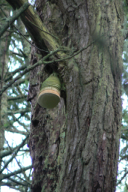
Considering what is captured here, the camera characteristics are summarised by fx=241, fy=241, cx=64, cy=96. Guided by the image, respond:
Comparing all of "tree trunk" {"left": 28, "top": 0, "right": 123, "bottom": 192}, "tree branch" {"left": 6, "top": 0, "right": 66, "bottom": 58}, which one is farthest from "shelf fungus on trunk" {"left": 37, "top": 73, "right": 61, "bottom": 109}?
"tree branch" {"left": 6, "top": 0, "right": 66, "bottom": 58}

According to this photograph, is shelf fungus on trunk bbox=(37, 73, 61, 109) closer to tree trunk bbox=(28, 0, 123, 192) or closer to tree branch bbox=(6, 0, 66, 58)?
tree trunk bbox=(28, 0, 123, 192)

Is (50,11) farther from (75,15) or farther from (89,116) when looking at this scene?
(89,116)

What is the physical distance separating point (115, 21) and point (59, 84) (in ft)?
2.53

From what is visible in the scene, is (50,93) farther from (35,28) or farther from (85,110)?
(35,28)

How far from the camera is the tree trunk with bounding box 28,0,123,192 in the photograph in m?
1.65

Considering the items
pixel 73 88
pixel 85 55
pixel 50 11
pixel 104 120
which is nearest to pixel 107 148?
pixel 104 120

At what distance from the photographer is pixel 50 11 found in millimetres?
2787

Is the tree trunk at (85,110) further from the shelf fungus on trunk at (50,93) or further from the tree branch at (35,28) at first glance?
the tree branch at (35,28)

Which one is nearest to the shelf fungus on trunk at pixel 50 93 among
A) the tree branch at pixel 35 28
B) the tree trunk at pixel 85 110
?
the tree trunk at pixel 85 110

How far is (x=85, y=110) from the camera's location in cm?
181

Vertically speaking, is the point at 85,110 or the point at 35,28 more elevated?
the point at 35,28

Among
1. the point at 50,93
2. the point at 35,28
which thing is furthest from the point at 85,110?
the point at 35,28

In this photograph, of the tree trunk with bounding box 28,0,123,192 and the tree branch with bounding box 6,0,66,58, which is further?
the tree branch with bounding box 6,0,66,58

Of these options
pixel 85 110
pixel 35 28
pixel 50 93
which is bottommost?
pixel 85 110
